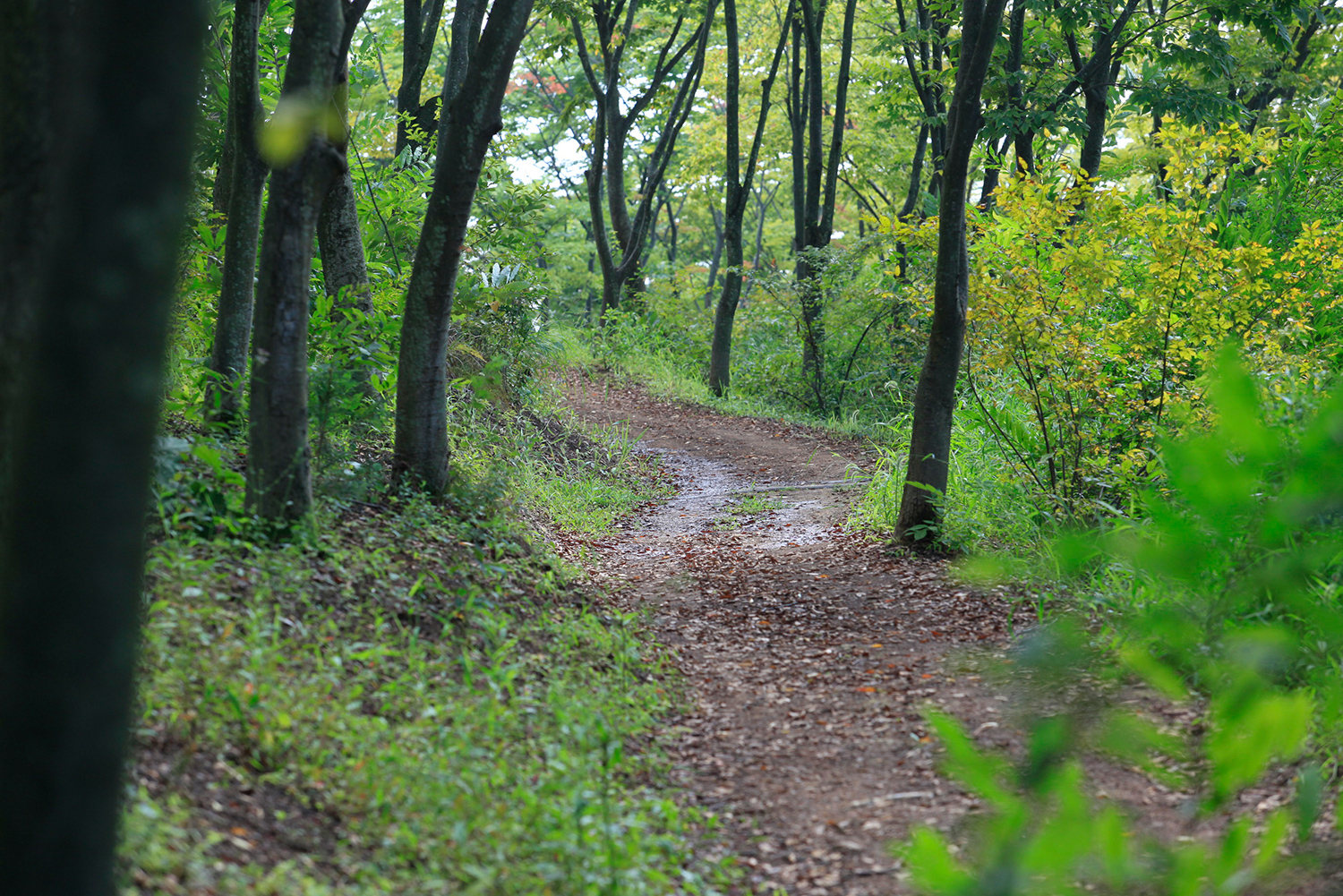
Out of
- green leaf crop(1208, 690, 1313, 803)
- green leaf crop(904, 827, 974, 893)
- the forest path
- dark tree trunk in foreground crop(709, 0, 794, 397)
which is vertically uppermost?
dark tree trunk in foreground crop(709, 0, 794, 397)

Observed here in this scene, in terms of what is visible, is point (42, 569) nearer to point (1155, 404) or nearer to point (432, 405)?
point (432, 405)

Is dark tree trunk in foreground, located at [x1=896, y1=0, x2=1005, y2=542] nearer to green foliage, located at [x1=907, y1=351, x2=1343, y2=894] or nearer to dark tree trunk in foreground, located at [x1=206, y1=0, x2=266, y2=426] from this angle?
dark tree trunk in foreground, located at [x1=206, y1=0, x2=266, y2=426]

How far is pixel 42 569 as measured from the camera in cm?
141

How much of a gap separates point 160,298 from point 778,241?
33475 mm

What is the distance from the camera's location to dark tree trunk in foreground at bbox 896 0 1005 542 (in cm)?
640

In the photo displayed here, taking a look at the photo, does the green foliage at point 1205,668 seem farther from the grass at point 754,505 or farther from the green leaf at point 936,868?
the grass at point 754,505

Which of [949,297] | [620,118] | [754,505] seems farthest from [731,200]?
[949,297]

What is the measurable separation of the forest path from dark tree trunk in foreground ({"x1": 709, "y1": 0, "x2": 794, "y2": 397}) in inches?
286

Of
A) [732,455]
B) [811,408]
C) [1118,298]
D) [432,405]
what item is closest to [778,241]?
[811,408]

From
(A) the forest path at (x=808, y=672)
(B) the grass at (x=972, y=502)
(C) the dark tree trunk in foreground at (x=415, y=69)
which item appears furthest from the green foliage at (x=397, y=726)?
(C) the dark tree trunk in foreground at (x=415, y=69)

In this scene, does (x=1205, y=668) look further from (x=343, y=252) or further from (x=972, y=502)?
(x=343, y=252)

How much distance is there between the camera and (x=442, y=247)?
5555 mm

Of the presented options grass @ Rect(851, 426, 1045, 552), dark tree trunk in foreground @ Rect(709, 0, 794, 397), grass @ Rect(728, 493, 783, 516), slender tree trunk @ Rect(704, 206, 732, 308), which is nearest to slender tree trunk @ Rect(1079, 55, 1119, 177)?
grass @ Rect(851, 426, 1045, 552)

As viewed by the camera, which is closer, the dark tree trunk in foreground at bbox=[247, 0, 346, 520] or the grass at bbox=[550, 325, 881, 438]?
the dark tree trunk in foreground at bbox=[247, 0, 346, 520]
